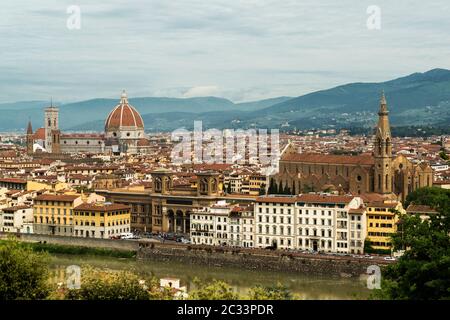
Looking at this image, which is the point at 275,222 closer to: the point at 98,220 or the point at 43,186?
the point at 98,220

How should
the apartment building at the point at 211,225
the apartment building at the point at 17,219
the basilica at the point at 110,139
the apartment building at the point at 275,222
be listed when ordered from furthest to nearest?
the basilica at the point at 110,139, the apartment building at the point at 17,219, the apartment building at the point at 211,225, the apartment building at the point at 275,222

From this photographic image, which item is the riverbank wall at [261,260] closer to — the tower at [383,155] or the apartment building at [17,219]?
the apartment building at [17,219]

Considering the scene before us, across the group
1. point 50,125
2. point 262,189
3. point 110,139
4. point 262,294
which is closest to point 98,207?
point 262,189

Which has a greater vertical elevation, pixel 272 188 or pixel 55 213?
pixel 272 188

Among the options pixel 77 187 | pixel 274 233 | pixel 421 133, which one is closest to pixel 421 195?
pixel 274 233

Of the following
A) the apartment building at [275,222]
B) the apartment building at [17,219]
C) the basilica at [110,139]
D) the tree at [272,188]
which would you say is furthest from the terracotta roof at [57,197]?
the basilica at [110,139]

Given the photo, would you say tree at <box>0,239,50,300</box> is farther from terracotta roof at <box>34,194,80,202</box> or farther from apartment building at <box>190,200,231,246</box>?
terracotta roof at <box>34,194,80,202</box>
